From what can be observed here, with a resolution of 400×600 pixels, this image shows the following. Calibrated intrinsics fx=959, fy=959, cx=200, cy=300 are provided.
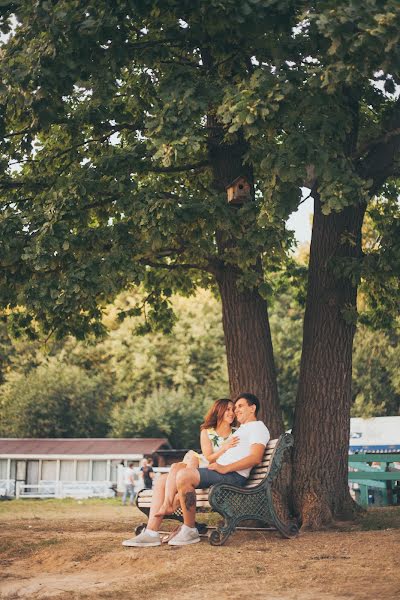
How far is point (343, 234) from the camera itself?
1295 centimetres

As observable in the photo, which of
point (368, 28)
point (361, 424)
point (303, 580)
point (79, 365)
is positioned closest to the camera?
point (303, 580)

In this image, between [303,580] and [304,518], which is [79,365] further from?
[303,580]

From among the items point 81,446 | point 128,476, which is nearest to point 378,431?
point 81,446

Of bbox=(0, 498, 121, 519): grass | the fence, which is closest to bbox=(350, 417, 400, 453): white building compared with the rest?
the fence

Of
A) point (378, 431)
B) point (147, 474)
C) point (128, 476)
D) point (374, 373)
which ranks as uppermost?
point (374, 373)

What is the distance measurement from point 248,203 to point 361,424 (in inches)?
1364

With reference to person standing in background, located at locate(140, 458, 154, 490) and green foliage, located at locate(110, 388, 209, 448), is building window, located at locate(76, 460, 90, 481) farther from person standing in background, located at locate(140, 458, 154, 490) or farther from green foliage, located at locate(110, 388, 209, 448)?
person standing in background, located at locate(140, 458, 154, 490)

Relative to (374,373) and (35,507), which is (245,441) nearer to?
(35,507)

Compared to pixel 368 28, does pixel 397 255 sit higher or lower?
lower

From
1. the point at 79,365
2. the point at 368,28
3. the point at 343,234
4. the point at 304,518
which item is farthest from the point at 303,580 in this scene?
the point at 79,365

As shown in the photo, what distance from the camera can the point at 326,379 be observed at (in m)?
12.7

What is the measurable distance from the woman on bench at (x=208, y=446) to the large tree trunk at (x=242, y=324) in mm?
1956

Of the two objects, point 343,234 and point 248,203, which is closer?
point 248,203

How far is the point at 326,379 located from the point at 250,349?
1116 mm
